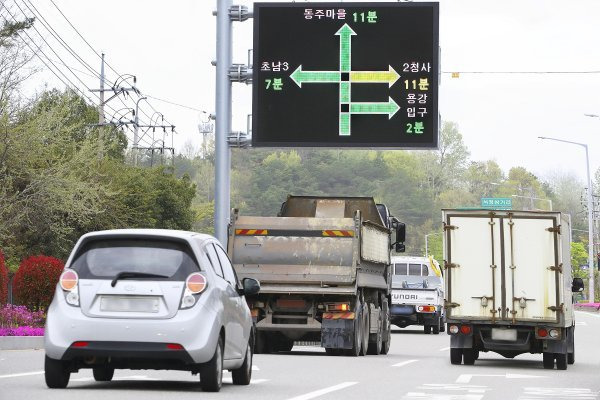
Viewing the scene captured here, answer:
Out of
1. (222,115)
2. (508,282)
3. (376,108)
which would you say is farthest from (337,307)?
(222,115)

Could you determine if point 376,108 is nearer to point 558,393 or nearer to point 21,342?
point 21,342

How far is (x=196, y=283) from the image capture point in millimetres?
14648

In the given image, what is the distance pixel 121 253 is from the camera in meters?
14.8

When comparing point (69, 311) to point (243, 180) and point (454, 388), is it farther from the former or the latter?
point (243, 180)

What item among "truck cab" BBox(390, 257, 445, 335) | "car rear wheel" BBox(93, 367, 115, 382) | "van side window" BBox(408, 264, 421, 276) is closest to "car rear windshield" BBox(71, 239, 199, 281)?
"car rear wheel" BBox(93, 367, 115, 382)

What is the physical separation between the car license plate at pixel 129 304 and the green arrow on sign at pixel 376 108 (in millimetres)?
18775

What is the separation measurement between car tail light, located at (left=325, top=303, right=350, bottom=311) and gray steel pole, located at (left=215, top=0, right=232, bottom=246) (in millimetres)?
9231

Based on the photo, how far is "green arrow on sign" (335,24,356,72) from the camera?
33247 mm

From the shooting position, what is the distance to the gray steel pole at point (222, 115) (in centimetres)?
3550

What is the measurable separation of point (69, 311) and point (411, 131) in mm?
19003

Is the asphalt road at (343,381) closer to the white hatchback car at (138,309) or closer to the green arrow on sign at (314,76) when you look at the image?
the white hatchback car at (138,309)

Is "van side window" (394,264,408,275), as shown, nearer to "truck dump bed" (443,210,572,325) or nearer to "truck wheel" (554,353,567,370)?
"truck dump bed" (443,210,572,325)

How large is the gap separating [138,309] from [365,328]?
13515 mm

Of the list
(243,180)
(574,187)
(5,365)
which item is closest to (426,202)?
(243,180)
